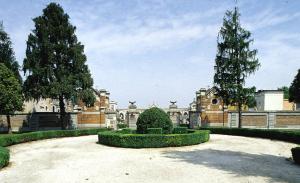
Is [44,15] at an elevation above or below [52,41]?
above

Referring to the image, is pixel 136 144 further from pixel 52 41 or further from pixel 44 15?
pixel 44 15

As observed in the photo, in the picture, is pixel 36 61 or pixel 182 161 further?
pixel 36 61

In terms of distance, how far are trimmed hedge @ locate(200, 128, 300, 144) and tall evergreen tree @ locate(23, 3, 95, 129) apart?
16443 millimetres

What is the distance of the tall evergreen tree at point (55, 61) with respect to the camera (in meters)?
33.9

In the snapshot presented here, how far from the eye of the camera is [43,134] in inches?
1146

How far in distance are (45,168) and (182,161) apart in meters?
6.90

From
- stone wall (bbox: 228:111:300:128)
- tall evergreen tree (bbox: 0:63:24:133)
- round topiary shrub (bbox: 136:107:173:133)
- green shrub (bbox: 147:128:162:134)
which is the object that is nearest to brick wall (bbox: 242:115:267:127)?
stone wall (bbox: 228:111:300:128)

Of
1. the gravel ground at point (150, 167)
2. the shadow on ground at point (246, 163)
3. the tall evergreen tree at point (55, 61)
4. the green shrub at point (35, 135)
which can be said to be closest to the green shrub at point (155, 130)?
the gravel ground at point (150, 167)

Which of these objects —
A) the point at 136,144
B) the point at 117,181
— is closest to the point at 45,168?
the point at 117,181

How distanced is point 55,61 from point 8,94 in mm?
6910

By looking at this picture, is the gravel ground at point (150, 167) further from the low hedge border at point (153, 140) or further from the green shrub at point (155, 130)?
the green shrub at point (155, 130)

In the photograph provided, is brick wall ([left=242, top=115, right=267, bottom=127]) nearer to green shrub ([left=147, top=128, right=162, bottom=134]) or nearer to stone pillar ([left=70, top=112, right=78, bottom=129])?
green shrub ([left=147, top=128, right=162, bottom=134])

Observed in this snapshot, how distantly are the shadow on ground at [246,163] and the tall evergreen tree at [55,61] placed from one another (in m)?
19.5

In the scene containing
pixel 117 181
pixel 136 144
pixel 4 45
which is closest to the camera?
pixel 117 181
